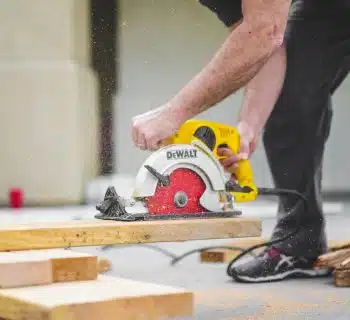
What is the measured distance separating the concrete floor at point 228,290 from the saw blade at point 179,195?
23cm

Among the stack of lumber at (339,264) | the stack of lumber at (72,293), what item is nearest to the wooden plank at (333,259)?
the stack of lumber at (339,264)

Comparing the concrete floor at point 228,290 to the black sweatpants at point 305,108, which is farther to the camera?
the black sweatpants at point 305,108

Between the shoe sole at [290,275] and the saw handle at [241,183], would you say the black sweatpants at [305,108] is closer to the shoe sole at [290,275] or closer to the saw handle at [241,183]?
the shoe sole at [290,275]

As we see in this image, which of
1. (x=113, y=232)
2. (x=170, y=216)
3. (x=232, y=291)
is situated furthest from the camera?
(x=232, y=291)

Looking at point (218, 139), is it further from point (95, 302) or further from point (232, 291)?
point (95, 302)

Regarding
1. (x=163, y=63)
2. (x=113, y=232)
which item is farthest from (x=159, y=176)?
(x=163, y=63)

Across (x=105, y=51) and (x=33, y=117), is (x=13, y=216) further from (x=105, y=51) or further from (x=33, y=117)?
(x=105, y=51)

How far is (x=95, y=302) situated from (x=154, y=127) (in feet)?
2.44

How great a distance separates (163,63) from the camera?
624 cm

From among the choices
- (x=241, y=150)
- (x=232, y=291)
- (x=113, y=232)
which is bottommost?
(x=232, y=291)

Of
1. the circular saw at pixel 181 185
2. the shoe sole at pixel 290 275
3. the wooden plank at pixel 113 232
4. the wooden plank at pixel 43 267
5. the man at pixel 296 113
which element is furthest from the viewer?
the man at pixel 296 113

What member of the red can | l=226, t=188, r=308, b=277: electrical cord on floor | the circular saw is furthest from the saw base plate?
the red can

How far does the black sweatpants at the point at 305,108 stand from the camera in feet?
8.79

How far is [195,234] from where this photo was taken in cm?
209
